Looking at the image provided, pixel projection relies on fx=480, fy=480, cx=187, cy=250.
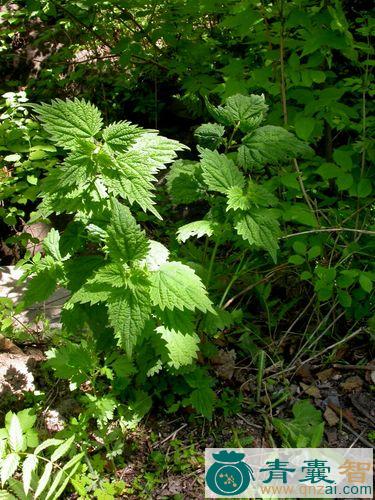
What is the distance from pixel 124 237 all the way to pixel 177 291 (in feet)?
0.84

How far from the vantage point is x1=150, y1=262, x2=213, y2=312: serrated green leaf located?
1.56 m

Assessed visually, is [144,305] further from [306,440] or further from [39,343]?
[39,343]

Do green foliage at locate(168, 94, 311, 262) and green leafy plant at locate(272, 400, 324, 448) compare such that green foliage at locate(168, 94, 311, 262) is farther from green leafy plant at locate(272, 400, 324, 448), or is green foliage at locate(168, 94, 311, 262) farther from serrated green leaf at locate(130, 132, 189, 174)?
green leafy plant at locate(272, 400, 324, 448)

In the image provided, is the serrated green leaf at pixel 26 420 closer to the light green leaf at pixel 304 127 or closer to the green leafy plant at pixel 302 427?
the green leafy plant at pixel 302 427

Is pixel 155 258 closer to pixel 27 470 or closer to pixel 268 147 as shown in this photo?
pixel 268 147

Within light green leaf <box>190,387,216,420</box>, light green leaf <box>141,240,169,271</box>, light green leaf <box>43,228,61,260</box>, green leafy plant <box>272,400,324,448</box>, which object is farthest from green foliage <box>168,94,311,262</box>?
green leafy plant <box>272,400,324,448</box>

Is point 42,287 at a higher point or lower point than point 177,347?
higher

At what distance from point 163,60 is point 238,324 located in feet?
7.83

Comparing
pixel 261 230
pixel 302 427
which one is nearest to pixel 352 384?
pixel 302 427

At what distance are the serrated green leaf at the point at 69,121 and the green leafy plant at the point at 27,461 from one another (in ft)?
3.39

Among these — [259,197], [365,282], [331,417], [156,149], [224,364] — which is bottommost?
[331,417]

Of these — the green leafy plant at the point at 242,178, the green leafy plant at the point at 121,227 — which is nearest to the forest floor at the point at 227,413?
the green leafy plant at the point at 121,227

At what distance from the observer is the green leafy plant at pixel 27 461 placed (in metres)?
1.62

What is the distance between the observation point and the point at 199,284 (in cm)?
164
